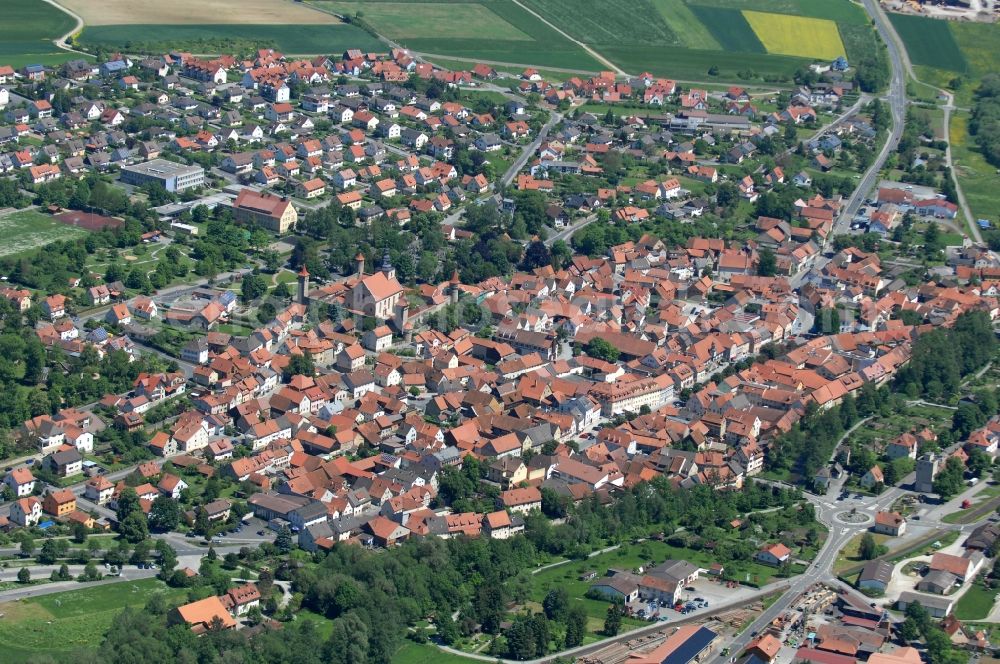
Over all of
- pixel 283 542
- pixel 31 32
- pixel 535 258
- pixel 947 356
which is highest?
pixel 31 32

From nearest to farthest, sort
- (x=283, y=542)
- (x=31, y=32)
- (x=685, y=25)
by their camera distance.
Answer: (x=283, y=542)
(x=31, y=32)
(x=685, y=25)

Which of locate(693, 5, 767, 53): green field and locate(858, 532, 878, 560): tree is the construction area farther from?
locate(858, 532, 878, 560): tree

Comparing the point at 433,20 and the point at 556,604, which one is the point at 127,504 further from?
the point at 433,20

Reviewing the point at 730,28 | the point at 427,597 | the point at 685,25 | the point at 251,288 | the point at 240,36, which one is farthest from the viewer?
the point at 730,28

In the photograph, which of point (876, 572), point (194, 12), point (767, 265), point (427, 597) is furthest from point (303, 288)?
point (194, 12)

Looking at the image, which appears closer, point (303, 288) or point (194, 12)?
point (303, 288)

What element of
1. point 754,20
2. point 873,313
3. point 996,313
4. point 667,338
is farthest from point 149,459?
point 754,20

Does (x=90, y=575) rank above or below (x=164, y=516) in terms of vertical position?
below
